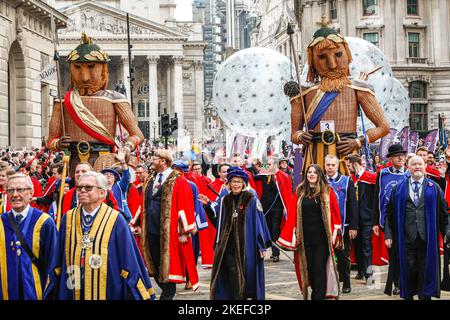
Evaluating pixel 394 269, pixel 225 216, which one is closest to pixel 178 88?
pixel 394 269

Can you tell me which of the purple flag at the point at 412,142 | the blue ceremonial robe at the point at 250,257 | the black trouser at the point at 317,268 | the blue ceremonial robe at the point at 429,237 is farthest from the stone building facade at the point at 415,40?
the blue ceremonial robe at the point at 250,257

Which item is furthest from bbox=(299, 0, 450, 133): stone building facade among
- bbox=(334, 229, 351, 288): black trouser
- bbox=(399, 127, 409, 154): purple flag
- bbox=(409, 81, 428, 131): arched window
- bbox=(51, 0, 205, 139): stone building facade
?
bbox=(334, 229, 351, 288): black trouser

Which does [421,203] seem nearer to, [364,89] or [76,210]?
[364,89]

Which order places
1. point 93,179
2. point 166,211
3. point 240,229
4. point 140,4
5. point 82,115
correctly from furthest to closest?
point 140,4, point 82,115, point 166,211, point 240,229, point 93,179

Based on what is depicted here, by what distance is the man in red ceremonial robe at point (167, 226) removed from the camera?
33.1 feet

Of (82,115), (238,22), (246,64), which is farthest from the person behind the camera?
(238,22)

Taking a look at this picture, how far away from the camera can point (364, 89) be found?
12023 millimetres

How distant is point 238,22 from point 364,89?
184017 mm

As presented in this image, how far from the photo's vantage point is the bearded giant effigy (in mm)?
11641

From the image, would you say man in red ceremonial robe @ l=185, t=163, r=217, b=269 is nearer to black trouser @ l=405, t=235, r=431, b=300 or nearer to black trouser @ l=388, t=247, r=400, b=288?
black trouser @ l=388, t=247, r=400, b=288

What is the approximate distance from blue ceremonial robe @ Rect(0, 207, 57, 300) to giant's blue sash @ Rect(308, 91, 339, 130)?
240 inches

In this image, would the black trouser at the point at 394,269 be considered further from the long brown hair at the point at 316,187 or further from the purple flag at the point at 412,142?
the purple flag at the point at 412,142

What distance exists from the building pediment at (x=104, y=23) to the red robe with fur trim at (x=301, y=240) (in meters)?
85.5

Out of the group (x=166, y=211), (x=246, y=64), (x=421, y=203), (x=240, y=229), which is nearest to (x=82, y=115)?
(x=166, y=211)
